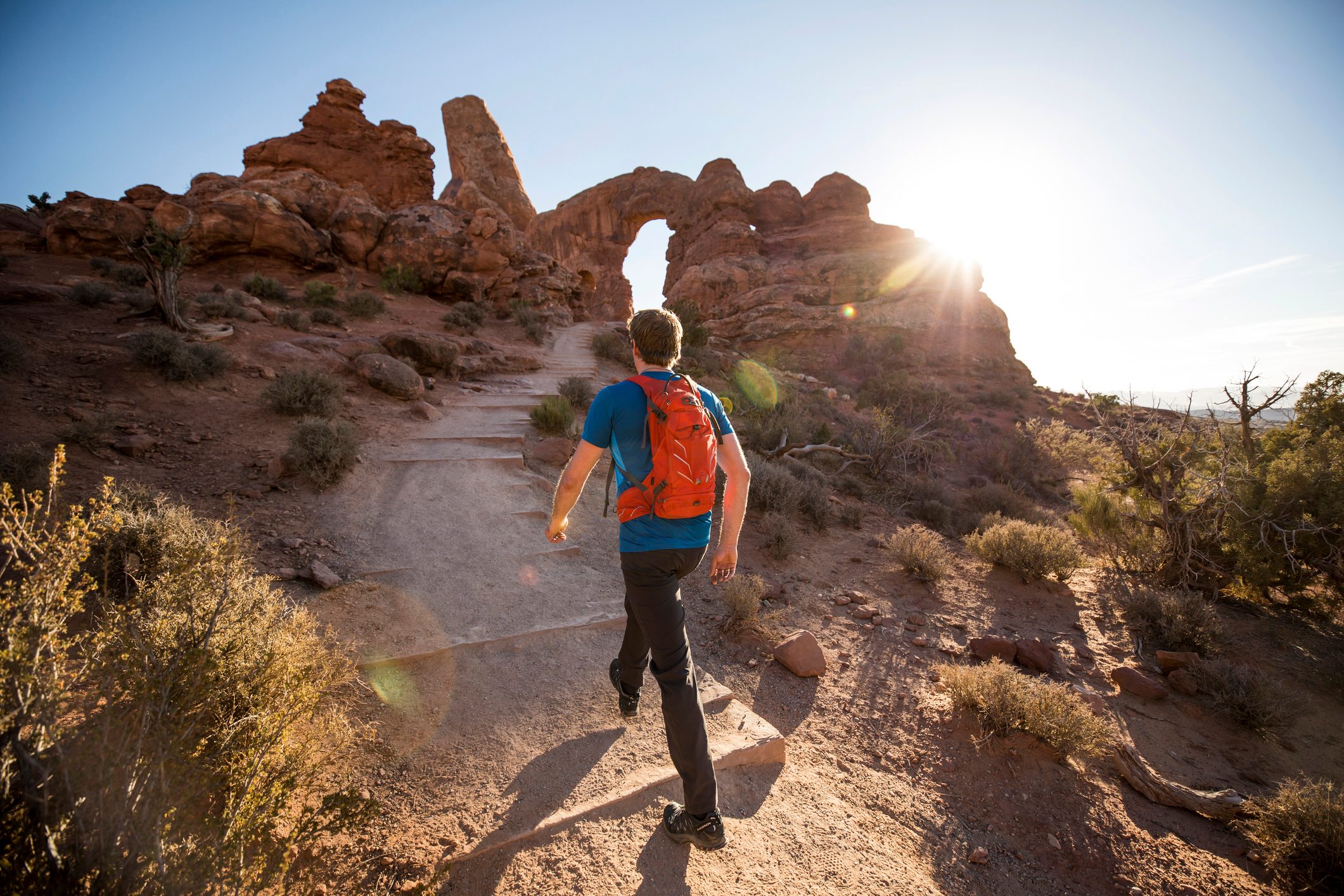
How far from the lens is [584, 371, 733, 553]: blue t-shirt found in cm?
207

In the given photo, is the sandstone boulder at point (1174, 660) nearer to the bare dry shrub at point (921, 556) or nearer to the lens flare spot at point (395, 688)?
the bare dry shrub at point (921, 556)

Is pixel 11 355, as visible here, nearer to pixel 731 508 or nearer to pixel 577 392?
pixel 577 392

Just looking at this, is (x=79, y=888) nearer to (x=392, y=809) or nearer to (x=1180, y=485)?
(x=392, y=809)

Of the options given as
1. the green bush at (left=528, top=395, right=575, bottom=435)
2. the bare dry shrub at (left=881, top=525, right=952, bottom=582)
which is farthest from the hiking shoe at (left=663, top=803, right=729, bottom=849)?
the green bush at (left=528, top=395, right=575, bottom=435)

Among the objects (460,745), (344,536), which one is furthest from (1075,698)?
(344,536)

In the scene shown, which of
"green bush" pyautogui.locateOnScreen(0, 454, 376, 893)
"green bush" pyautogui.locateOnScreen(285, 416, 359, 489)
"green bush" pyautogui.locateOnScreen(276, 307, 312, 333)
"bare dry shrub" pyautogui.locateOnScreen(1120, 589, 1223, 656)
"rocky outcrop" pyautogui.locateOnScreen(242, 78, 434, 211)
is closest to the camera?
"green bush" pyautogui.locateOnScreen(0, 454, 376, 893)

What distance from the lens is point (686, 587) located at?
4918mm

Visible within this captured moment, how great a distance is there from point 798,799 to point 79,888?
2669mm

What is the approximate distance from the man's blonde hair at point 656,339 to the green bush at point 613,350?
36.7 ft

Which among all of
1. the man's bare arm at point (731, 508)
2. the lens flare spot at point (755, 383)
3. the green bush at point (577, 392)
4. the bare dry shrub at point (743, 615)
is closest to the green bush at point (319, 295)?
the green bush at point (577, 392)

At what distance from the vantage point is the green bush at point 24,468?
11.8 ft

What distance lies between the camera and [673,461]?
2.01 m

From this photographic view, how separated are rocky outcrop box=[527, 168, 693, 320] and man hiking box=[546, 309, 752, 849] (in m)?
35.3

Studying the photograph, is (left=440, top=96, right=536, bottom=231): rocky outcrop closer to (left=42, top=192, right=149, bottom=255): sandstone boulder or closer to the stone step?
(left=42, top=192, right=149, bottom=255): sandstone boulder
